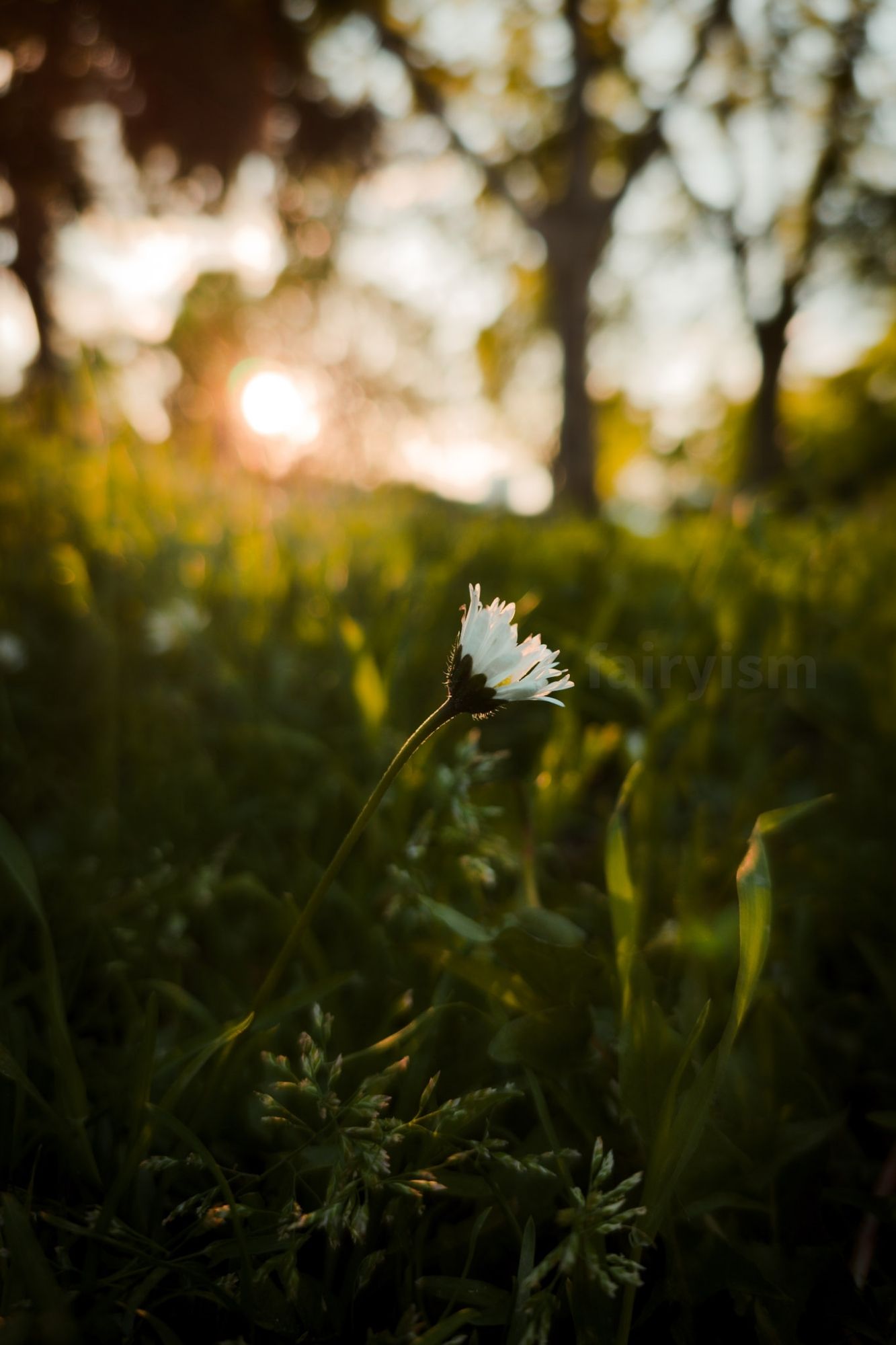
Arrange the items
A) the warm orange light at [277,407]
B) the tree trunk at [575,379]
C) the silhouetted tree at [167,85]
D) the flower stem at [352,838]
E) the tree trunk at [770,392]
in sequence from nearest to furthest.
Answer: the flower stem at [352,838], the warm orange light at [277,407], the tree trunk at [575,379], the silhouetted tree at [167,85], the tree trunk at [770,392]

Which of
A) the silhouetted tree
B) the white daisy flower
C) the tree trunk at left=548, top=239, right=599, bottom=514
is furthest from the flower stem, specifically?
the silhouetted tree

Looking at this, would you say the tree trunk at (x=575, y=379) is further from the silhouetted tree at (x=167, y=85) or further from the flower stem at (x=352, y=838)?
the flower stem at (x=352, y=838)

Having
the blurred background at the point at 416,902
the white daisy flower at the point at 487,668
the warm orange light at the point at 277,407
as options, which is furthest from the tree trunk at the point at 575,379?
the white daisy flower at the point at 487,668

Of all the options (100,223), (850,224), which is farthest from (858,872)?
(850,224)

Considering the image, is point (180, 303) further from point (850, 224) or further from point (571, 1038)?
point (571, 1038)

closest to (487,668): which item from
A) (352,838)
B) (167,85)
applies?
(352,838)

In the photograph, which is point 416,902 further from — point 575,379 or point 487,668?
point 575,379
